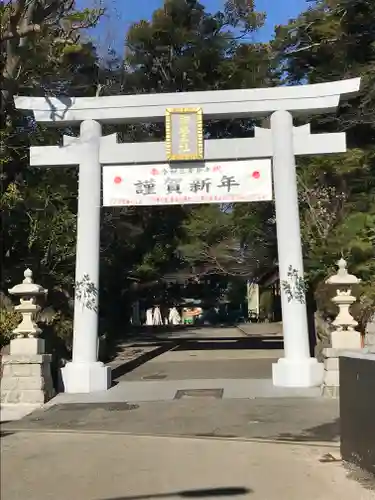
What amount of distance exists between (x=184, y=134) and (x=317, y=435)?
6.66 m

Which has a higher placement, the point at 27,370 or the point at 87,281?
the point at 87,281

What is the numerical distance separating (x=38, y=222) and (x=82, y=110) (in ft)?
11.5

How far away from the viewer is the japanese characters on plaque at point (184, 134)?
40.5 ft

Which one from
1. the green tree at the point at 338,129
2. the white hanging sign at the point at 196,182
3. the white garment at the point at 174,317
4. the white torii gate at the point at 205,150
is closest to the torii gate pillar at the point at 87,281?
the white torii gate at the point at 205,150

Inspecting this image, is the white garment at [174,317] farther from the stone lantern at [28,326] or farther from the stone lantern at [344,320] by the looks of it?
the stone lantern at [344,320]

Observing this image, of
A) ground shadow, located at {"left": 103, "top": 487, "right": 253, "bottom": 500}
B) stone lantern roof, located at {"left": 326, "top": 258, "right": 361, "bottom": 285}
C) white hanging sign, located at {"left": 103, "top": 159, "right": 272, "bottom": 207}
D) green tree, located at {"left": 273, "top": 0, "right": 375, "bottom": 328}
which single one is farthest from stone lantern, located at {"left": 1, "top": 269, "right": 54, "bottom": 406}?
green tree, located at {"left": 273, "top": 0, "right": 375, "bottom": 328}

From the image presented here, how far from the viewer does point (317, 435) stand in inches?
307

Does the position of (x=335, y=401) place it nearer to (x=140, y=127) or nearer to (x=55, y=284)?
(x=55, y=284)

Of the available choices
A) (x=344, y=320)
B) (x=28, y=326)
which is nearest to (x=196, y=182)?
(x=344, y=320)

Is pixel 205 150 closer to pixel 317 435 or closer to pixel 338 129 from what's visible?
pixel 317 435

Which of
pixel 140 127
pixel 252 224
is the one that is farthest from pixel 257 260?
pixel 140 127

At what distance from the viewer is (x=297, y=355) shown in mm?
11891

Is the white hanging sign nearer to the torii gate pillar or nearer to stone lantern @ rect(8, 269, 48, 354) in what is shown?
the torii gate pillar

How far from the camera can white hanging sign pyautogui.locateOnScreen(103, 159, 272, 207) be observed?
490 inches
